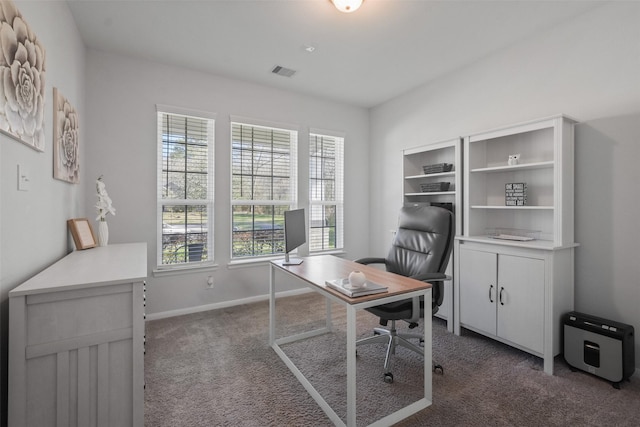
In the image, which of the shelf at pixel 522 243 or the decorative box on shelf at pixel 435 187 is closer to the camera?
the shelf at pixel 522 243

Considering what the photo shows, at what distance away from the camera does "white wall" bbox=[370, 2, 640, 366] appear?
2232mm

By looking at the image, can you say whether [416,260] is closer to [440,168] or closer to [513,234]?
[513,234]

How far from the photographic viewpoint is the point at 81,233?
234 centimetres

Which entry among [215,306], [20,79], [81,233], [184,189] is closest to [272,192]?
[184,189]

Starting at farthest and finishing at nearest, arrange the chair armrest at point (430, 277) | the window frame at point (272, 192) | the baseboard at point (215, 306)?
1. the window frame at point (272, 192)
2. the baseboard at point (215, 306)
3. the chair armrest at point (430, 277)

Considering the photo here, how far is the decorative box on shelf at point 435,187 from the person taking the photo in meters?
3.36

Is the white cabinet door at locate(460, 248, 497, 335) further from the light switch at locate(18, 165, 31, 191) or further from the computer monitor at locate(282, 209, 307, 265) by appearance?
the light switch at locate(18, 165, 31, 191)

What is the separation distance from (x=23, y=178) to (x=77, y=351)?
3.03 ft

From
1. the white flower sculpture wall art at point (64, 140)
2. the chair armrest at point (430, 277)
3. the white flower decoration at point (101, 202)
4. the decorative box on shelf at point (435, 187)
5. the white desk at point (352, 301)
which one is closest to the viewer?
the white desk at point (352, 301)

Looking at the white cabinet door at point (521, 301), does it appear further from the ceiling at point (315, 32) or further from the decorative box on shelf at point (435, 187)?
the ceiling at point (315, 32)

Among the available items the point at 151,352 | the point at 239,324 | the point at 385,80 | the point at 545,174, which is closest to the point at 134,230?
the point at 151,352

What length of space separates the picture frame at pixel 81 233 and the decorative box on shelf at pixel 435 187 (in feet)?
11.2

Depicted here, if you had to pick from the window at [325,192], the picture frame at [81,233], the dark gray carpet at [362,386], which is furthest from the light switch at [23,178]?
the window at [325,192]

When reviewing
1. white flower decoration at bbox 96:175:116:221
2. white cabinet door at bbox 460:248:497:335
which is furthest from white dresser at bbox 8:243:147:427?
white cabinet door at bbox 460:248:497:335
